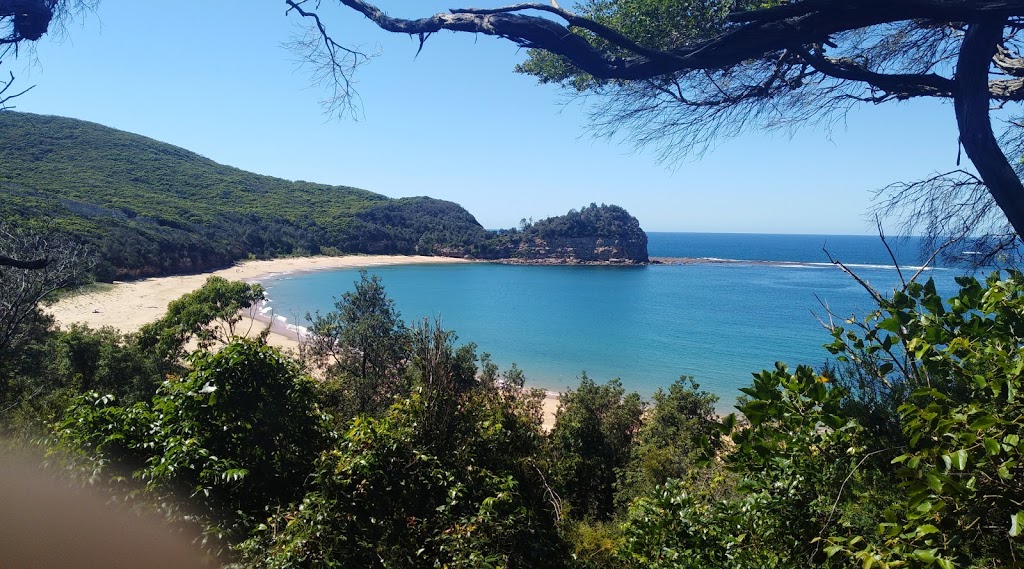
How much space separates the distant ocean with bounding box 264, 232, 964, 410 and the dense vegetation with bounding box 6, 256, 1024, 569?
1.92m

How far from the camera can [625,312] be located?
147ft

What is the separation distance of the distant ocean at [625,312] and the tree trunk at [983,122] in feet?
2.91

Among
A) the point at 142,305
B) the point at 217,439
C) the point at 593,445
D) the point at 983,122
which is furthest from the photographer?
the point at 142,305

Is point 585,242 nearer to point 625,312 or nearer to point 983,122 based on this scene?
point 625,312

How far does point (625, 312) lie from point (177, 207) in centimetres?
5711

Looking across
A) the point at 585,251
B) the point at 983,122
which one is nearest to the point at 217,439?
the point at 983,122

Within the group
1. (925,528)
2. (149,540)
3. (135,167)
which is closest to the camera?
(925,528)

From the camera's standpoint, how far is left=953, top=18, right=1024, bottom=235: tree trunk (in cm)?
249

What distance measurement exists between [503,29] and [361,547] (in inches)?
120

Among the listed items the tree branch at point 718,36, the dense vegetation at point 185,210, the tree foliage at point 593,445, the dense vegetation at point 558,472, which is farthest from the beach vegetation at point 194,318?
the dense vegetation at point 185,210

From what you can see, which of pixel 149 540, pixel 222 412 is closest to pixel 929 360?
pixel 149 540

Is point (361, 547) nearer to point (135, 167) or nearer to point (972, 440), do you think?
point (972, 440)

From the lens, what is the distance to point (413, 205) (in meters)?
102

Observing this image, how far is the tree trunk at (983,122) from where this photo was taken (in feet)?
8.16
